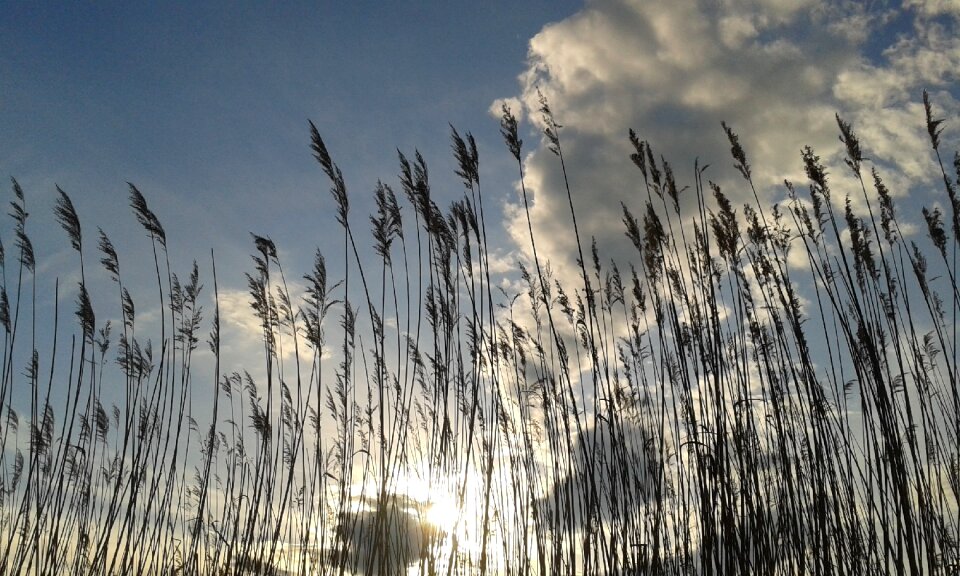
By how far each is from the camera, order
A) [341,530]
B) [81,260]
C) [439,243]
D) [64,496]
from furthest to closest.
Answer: [64,496]
[81,260]
[439,243]
[341,530]

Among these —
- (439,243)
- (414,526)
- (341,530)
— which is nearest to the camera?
(341,530)

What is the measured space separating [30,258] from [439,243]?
340 cm

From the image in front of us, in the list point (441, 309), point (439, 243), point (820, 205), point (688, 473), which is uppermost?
point (820, 205)

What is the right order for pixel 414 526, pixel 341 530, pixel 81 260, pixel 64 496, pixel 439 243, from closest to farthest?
pixel 341 530, pixel 439 243, pixel 414 526, pixel 81 260, pixel 64 496

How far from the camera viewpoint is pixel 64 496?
4.37 meters

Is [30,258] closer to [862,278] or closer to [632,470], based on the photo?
[632,470]

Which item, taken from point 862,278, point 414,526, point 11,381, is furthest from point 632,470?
point 11,381

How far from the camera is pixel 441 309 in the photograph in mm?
3805

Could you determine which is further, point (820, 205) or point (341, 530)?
point (820, 205)

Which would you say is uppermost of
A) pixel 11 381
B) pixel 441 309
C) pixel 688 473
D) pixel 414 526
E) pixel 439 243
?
pixel 439 243

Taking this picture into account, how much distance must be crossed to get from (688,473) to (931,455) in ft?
6.02

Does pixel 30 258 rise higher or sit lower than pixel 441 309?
higher

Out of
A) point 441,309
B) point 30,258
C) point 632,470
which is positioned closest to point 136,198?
point 30,258

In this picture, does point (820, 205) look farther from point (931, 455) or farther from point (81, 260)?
point (81, 260)
